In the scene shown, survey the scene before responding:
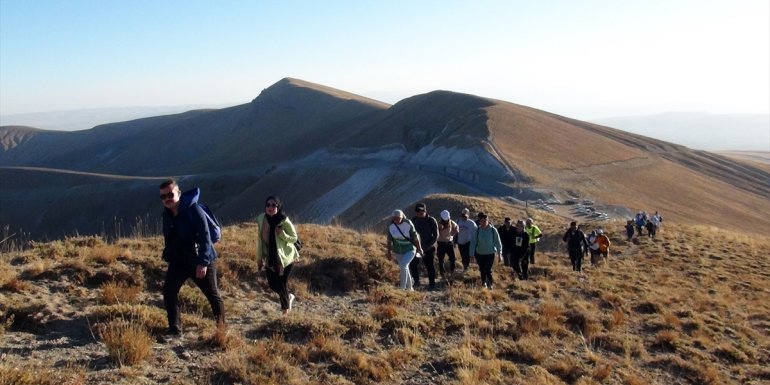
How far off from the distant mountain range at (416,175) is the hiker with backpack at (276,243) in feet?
85.3

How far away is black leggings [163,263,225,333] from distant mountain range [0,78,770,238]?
27337 millimetres

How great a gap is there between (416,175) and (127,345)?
47468mm

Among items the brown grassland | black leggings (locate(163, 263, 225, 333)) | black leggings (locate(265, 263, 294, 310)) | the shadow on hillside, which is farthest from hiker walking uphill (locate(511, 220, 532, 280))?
black leggings (locate(163, 263, 225, 333))

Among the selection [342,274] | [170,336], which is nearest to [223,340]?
[170,336]

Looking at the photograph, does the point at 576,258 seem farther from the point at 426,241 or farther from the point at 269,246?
the point at 269,246

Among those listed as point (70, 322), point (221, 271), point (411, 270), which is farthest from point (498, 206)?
point (70, 322)

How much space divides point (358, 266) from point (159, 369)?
231 inches

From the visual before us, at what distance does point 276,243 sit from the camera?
7.62 metres

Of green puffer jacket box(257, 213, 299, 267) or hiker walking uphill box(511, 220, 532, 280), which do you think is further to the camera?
hiker walking uphill box(511, 220, 532, 280)

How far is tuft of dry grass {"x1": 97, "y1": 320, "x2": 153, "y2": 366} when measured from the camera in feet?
18.0

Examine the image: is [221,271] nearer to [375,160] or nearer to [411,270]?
[411,270]

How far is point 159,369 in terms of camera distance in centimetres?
548

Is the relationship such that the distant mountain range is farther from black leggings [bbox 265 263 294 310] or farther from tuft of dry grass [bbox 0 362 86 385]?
tuft of dry grass [bbox 0 362 86 385]

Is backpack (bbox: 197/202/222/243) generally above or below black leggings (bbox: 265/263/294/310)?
above
